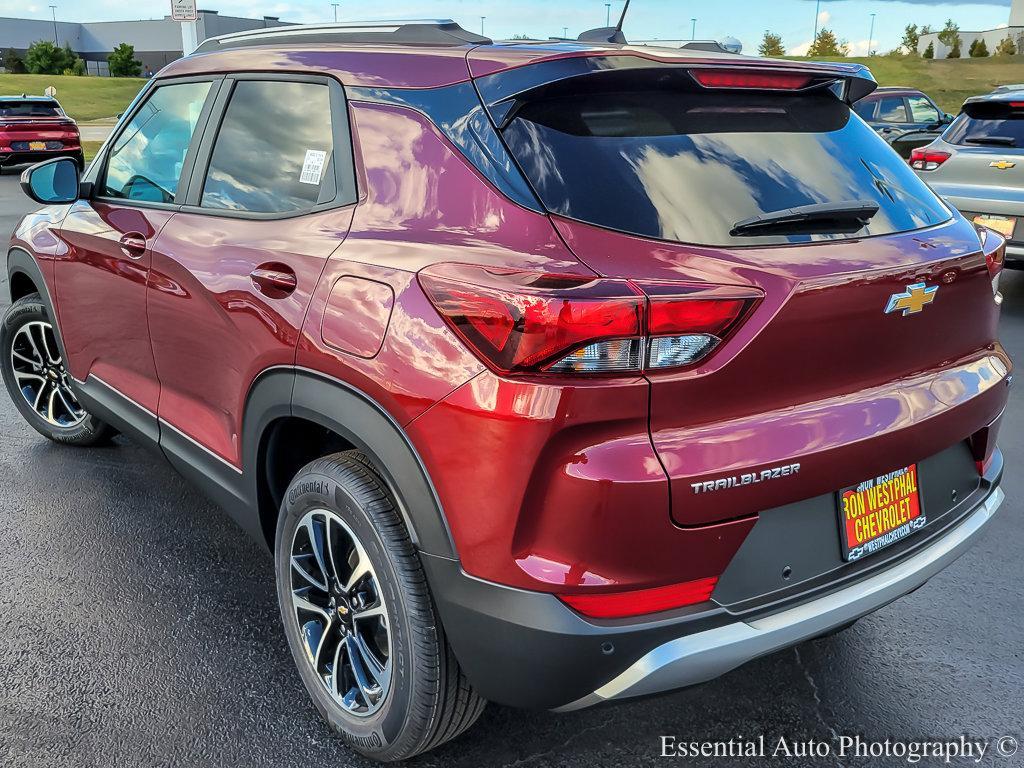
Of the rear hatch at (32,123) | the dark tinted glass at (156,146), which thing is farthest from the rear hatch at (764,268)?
the rear hatch at (32,123)

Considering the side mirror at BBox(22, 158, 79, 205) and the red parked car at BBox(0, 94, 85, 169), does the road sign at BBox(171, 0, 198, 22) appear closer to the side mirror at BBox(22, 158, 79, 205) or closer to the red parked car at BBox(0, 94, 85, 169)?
the red parked car at BBox(0, 94, 85, 169)

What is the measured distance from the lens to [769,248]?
201cm

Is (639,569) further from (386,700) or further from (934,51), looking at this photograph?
(934,51)

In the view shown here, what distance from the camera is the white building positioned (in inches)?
2675

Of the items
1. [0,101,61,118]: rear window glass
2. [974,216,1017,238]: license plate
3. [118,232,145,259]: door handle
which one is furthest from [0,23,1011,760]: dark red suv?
Answer: [0,101,61,118]: rear window glass

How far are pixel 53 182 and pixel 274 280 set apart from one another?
5.93 ft

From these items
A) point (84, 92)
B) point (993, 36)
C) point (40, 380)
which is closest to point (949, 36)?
point (993, 36)

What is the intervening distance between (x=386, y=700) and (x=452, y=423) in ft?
2.64

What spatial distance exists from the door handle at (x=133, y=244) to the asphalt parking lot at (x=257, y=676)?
1153 millimetres

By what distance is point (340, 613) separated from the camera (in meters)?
2.45

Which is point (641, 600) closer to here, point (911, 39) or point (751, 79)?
point (751, 79)

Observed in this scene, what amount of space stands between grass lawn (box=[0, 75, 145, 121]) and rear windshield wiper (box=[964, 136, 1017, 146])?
138ft

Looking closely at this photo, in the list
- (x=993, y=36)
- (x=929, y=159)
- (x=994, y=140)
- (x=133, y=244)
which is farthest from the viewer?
(x=993, y=36)

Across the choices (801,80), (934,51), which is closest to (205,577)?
(801,80)
